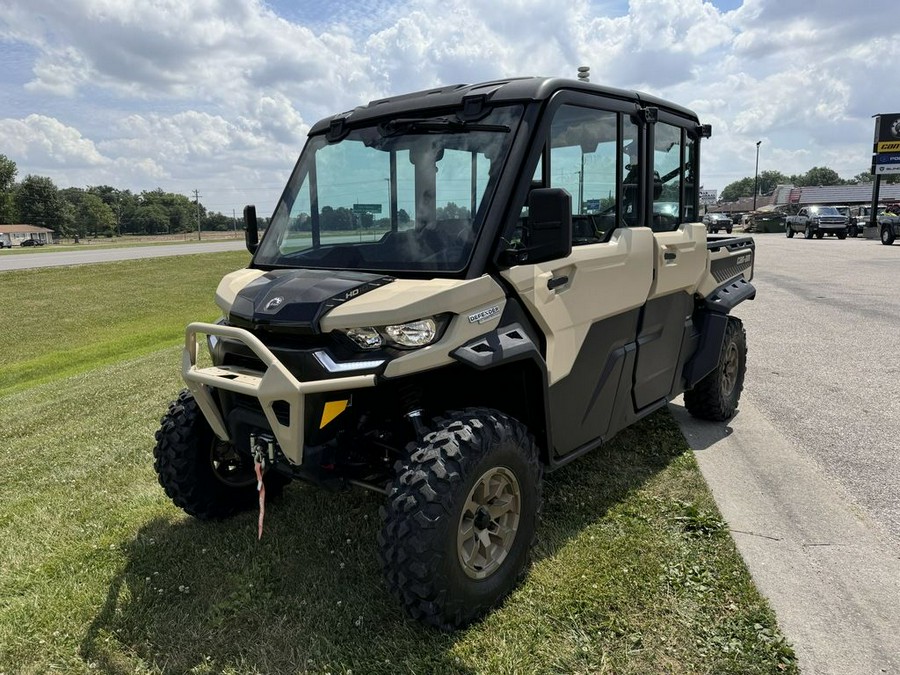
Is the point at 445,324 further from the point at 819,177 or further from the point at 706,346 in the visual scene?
Answer: the point at 819,177

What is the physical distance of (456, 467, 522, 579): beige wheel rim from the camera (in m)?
2.96

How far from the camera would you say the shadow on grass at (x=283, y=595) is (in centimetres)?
283

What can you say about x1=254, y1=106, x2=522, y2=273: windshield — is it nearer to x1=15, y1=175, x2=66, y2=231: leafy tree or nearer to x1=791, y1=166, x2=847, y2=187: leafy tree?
x1=15, y1=175, x2=66, y2=231: leafy tree

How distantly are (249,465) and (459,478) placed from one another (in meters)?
1.88

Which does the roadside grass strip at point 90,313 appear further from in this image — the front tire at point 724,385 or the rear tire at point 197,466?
the front tire at point 724,385

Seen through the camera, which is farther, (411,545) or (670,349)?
(670,349)

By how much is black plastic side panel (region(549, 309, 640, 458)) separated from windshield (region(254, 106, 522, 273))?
100cm

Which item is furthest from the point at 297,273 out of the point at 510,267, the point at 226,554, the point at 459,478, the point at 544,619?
the point at 544,619

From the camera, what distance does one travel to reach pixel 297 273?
3293 millimetres

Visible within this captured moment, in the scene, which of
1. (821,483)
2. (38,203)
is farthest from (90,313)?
(38,203)

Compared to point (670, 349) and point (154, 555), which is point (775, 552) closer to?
point (670, 349)

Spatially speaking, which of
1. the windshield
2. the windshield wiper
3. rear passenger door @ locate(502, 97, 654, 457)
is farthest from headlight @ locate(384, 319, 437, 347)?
the windshield wiper

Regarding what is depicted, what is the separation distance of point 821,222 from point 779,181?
159m

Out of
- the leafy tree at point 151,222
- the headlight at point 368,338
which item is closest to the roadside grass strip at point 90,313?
the headlight at point 368,338
